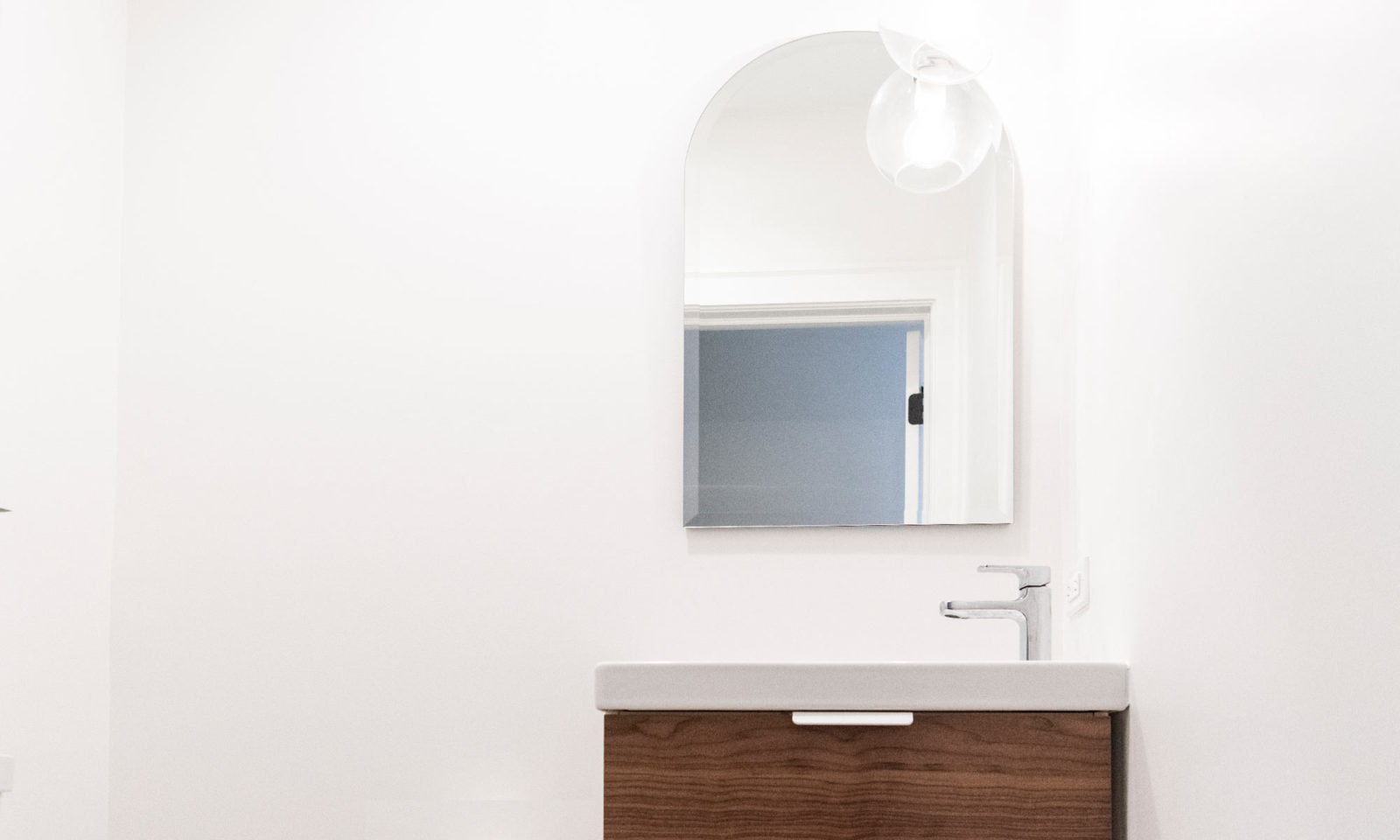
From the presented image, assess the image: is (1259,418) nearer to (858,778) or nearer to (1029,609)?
(858,778)

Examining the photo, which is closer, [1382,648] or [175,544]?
[1382,648]

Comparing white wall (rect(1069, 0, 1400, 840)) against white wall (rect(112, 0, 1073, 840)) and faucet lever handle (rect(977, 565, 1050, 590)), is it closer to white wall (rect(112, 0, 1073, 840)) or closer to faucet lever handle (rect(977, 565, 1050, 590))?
faucet lever handle (rect(977, 565, 1050, 590))

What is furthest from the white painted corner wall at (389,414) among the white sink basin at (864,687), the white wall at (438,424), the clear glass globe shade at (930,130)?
the white sink basin at (864,687)

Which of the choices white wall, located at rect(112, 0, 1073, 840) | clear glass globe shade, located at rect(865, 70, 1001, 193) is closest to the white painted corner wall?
white wall, located at rect(112, 0, 1073, 840)

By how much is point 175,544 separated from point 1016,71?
5.40ft

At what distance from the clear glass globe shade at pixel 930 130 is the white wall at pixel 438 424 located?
0.10 meters

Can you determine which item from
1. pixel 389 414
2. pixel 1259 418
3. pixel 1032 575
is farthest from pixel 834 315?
pixel 1259 418

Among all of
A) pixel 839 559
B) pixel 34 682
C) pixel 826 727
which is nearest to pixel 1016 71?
pixel 839 559

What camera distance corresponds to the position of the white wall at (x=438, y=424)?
90.6 inches

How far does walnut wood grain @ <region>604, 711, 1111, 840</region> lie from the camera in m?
1.53

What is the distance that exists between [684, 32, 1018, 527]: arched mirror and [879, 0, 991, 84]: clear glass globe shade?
0.20 metres

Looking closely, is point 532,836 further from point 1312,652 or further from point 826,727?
point 1312,652

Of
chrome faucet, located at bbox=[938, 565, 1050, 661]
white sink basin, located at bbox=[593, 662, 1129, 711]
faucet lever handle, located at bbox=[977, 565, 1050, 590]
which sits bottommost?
white sink basin, located at bbox=[593, 662, 1129, 711]

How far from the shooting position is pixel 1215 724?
1.22m
